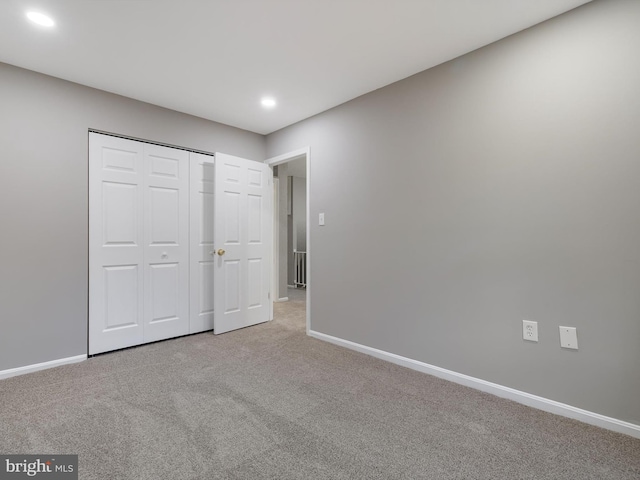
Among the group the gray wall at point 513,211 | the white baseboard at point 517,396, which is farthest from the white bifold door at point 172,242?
the white baseboard at point 517,396

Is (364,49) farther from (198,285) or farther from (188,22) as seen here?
(198,285)

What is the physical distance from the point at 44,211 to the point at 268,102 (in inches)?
83.8

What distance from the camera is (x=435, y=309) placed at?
240 cm

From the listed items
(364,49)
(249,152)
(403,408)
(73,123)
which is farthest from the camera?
(249,152)

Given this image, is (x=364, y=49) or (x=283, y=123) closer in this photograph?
(x=364, y=49)

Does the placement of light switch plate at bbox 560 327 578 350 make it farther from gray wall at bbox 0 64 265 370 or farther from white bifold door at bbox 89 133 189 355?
gray wall at bbox 0 64 265 370

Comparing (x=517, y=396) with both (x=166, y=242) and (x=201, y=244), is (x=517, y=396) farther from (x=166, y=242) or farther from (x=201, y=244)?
(x=166, y=242)

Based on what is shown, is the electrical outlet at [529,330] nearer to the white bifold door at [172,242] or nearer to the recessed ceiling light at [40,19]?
the white bifold door at [172,242]

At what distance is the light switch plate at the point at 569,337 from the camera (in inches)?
71.1

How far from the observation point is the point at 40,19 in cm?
189

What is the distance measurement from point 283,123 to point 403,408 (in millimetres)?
3091

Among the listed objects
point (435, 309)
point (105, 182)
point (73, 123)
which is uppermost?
point (73, 123)

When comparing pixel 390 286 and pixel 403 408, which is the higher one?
pixel 390 286

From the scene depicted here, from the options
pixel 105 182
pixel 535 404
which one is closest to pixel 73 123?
pixel 105 182
